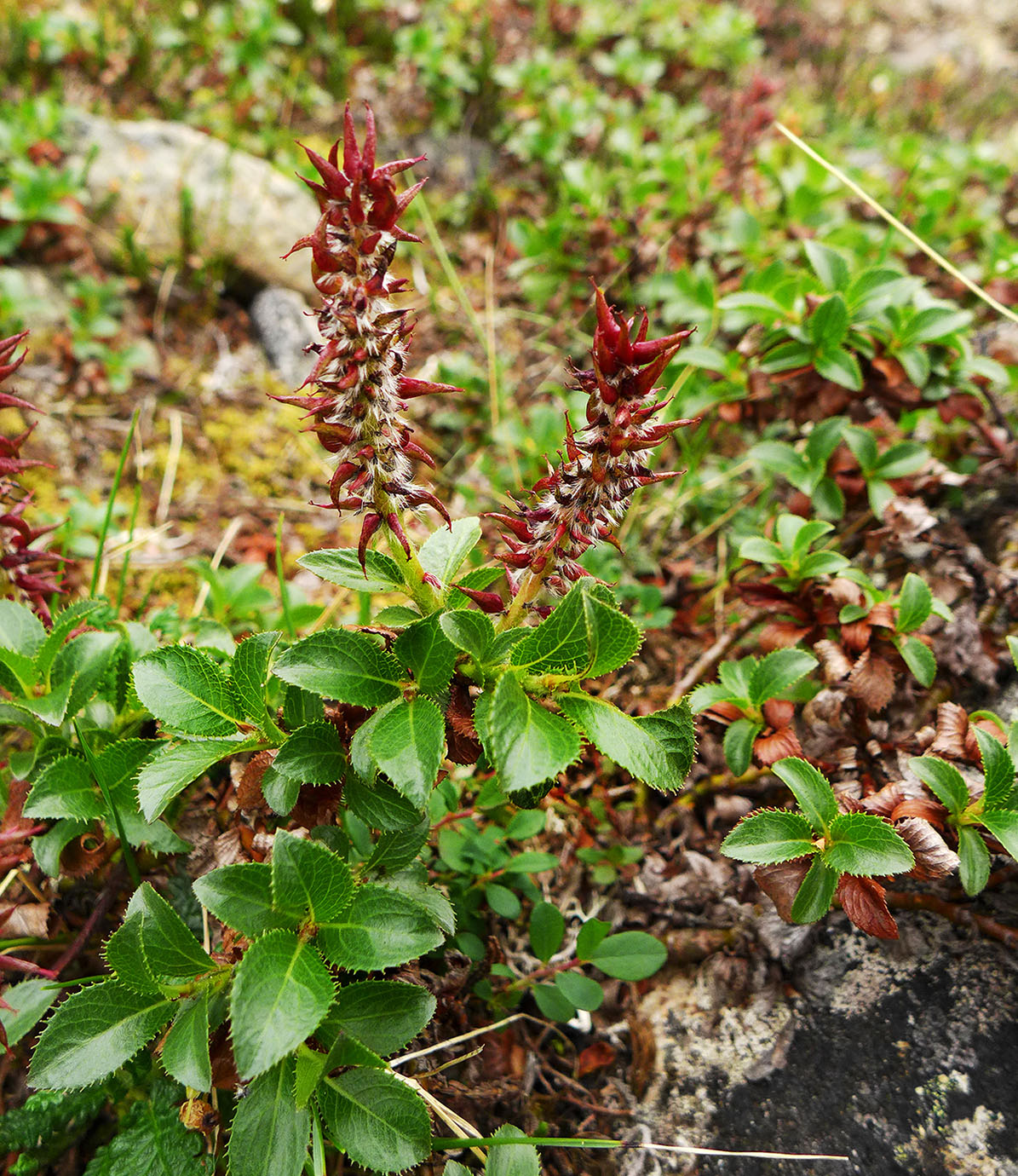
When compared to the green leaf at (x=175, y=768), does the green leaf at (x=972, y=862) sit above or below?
above

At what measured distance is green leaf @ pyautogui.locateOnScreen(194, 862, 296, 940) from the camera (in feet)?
4.52

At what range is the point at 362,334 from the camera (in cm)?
121

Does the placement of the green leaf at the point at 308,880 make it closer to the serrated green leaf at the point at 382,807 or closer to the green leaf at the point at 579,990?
the serrated green leaf at the point at 382,807

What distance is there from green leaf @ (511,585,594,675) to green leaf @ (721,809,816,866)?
529 mm

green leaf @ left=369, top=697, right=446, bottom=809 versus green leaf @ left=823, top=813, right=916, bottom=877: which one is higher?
green leaf @ left=369, top=697, right=446, bottom=809

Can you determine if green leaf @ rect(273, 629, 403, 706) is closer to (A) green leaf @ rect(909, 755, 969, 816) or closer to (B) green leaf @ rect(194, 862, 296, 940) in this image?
(B) green leaf @ rect(194, 862, 296, 940)

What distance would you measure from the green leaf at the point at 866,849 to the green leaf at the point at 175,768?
1.23 metres

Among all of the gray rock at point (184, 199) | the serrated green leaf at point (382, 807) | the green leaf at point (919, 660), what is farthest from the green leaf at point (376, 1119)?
the gray rock at point (184, 199)

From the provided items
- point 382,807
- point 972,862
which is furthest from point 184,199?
point 972,862

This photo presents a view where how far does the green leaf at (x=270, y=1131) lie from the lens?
1.35 metres

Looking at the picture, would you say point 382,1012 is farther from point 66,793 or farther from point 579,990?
point 66,793

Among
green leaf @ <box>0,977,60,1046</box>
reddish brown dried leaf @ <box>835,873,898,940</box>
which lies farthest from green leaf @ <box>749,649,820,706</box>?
green leaf @ <box>0,977,60,1046</box>

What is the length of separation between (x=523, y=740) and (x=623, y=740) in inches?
7.4

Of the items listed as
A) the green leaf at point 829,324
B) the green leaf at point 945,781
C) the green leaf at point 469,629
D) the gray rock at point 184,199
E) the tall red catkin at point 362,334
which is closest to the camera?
the tall red catkin at point 362,334
